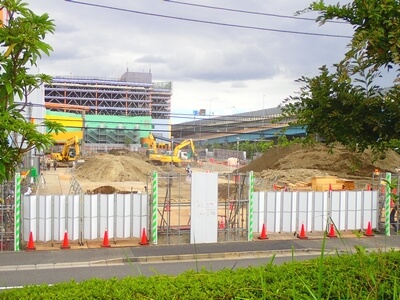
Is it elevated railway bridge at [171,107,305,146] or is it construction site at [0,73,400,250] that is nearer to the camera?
elevated railway bridge at [171,107,305,146]

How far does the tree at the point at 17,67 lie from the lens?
3.68m

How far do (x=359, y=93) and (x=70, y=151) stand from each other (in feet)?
179

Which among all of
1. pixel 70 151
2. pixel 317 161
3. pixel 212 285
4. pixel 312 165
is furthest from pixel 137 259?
pixel 70 151

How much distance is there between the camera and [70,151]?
188ft

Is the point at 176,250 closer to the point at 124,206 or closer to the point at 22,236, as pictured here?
the point at 124,206

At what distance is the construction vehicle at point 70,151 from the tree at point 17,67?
5235cm

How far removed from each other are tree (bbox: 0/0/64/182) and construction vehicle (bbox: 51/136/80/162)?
5235 cm

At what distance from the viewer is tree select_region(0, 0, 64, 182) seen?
3676 millimetres

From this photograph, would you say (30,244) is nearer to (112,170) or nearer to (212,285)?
(212,285)

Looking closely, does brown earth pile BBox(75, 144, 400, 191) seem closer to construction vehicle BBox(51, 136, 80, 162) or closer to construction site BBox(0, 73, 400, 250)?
construction site BBox(0, 73, 400, 250)

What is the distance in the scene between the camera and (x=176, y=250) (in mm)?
15133

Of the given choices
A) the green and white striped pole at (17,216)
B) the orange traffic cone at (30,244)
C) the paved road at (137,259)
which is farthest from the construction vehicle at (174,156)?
the green and white striped pole at (17,216)

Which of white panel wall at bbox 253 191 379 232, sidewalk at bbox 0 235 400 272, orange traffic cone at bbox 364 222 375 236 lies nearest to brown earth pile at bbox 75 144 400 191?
white panel wall at bbox 253 191 379 232

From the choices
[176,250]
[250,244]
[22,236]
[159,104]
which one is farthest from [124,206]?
[159,104]
